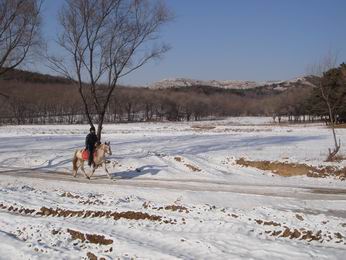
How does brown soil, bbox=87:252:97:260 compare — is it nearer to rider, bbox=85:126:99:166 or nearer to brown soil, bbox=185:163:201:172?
rider, bbox=85:126:99:166

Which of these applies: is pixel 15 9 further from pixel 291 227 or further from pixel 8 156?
pixel 291 227

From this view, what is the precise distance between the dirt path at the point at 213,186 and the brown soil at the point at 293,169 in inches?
134

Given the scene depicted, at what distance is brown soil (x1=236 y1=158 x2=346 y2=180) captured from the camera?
23.3m

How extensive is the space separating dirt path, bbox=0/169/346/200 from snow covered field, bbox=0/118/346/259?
0.14ft

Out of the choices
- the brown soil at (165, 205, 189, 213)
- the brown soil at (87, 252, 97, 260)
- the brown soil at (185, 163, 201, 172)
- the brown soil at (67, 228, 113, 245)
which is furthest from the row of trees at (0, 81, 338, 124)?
the brown soil at (87, 252, 97, 260)

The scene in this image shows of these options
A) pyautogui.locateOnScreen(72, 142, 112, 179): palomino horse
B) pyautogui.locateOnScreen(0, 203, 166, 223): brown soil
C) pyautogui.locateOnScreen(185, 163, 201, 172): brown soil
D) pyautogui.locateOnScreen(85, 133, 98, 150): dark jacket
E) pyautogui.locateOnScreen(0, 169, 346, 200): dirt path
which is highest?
pyautogui.locateOnScreen(85, 133, 98, 150): dark jacket

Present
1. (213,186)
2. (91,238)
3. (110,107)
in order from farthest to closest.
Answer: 1. (110,107)
2. (213,186)
3. (91,238)

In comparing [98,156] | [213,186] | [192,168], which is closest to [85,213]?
[213,186]

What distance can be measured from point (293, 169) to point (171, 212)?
12.0 metres

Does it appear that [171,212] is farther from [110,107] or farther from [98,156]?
[110,107]

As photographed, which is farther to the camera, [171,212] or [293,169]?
[293,169]

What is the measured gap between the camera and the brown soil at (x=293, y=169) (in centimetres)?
2330

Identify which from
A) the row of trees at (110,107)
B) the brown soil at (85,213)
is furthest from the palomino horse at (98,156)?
the row of trees at (110,107)

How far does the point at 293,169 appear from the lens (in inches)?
969
